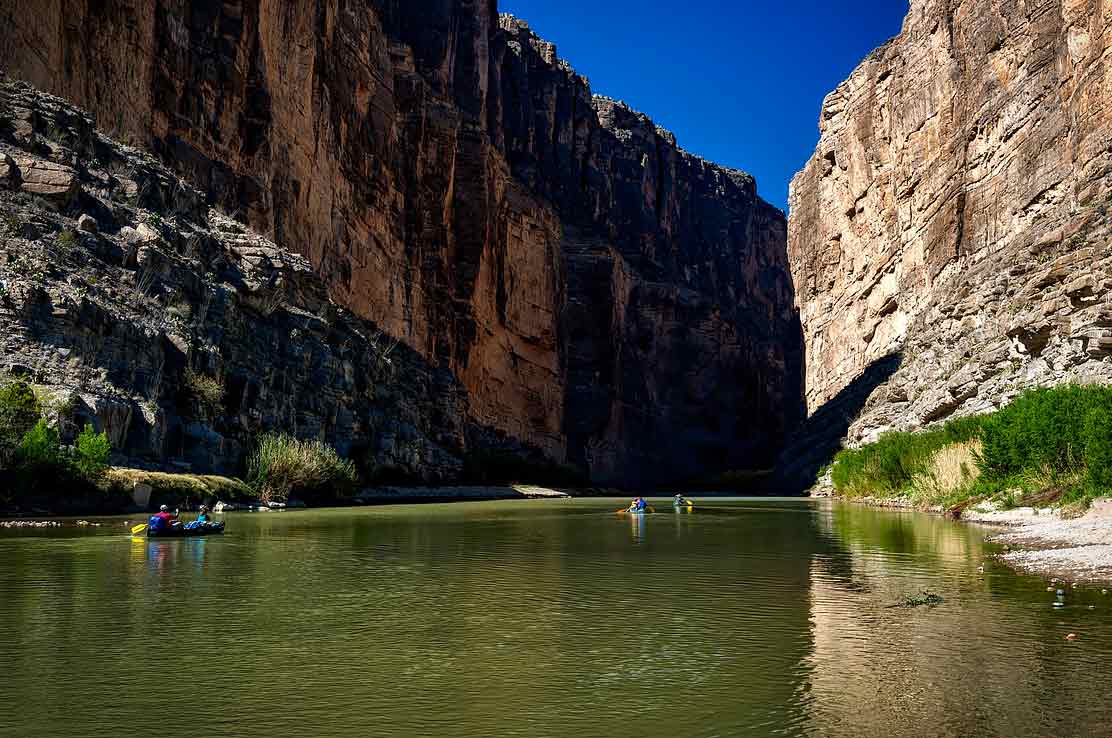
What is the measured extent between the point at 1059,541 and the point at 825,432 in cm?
6142

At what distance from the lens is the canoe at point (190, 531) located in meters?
20.6

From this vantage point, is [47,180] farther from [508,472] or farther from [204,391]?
[508,472]

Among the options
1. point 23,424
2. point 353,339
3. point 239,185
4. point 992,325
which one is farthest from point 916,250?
point 23,424

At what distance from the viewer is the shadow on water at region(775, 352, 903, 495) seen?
66375 millimetres

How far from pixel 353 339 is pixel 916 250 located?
4296 cm

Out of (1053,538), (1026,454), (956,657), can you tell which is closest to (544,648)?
(956,657)

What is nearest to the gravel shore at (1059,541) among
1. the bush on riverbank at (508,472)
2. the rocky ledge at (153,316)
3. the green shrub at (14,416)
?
the green shrub at (14,416)

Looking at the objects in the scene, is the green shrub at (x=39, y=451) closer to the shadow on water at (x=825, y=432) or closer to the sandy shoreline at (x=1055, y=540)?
the sandy shoreline at (x=1055, y=540)

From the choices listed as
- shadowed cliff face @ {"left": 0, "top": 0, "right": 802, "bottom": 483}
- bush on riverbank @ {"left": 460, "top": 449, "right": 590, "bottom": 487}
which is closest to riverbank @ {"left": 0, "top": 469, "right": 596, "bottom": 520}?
shadowed cliff face @ {"left": 0, "top": 0, "right": 802, "bottom": 483}

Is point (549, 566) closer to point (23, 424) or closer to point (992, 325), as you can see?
point (23, 424)

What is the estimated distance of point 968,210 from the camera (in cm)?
5750

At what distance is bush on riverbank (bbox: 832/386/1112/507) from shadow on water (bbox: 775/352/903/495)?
1145 inches

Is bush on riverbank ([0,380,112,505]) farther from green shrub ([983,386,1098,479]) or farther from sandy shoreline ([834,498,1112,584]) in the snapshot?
green shrub ([983,386,1098,479])

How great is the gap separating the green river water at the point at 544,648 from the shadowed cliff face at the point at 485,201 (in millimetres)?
39866
